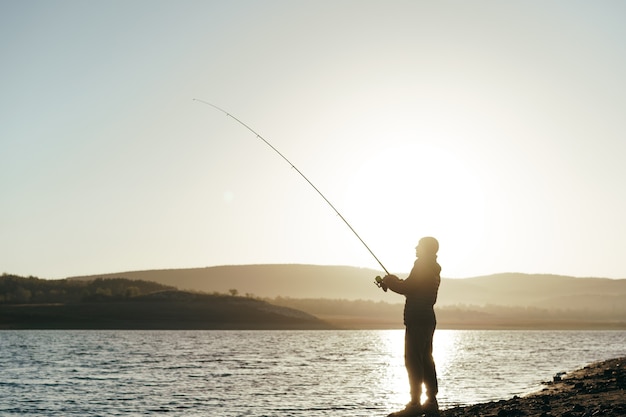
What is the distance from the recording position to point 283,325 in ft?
334

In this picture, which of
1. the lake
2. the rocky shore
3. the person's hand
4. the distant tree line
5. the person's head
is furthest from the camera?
the distant tree line

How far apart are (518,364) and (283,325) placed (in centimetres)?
6711

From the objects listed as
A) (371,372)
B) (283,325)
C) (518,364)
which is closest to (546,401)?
(371,372)

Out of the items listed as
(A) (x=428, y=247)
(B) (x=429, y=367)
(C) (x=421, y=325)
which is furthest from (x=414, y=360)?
(A) (x=428, y=247)

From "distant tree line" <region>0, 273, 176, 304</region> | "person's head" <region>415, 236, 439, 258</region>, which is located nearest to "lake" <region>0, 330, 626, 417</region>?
"person's head" <region>415, 236, 439, 258</region>

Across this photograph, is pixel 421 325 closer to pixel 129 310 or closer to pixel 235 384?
pixel 235 384

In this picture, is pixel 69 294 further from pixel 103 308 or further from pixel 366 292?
pixel 366 292

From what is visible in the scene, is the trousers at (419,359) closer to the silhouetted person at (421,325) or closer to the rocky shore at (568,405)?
the silhouetted person at (421,325)

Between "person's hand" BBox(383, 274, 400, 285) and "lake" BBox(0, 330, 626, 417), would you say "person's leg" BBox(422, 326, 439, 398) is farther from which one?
"lake" BBox(0, 330, 626, 417)

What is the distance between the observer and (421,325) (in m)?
13.7

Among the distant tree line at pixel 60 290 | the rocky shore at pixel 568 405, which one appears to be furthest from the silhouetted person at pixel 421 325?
the distant tree line at pixel 60 290

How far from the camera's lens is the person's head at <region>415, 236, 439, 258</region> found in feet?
45.3

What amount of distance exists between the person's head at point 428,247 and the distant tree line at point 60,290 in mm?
98014

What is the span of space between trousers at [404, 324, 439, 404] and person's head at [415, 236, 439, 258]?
1.26 meters
